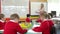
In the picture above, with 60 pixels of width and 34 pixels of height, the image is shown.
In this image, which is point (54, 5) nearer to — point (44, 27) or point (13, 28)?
point (44, 27)

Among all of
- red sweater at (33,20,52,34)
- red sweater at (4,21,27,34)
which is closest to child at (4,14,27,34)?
red sweater at (4,21,27,34)

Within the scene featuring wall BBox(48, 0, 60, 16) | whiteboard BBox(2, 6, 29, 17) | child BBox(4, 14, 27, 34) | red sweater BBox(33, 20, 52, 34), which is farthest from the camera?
wall BBox(48, 0, 60, 16)

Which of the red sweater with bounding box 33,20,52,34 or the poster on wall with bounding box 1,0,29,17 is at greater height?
the poster on wall with bounding box 1,0,29,17

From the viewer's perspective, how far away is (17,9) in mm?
8070

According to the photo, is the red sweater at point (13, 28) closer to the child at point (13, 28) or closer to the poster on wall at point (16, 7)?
the child at point (13, 28)

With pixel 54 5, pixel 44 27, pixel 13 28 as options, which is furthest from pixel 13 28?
pixel 54 5

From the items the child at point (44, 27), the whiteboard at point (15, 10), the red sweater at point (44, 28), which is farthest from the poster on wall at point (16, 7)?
the red sweater at point (44, 28)

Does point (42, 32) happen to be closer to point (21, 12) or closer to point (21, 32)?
point (21, 32)

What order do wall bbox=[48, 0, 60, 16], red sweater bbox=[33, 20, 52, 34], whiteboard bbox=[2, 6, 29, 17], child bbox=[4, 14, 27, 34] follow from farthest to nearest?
1. wall bbox=[48, 0, 60, 16]
2. whiteboard bbox=[2, 6, 29, 17]
3. red sweater bbox=[33, 20, 52, 34]
4. child bbox=[4, 14, 27, 34]

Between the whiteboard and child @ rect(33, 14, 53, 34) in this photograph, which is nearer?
child @ rect(33, 14, 53, 34)

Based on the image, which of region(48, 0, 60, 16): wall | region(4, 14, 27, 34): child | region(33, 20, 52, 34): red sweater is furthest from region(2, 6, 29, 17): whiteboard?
region(4, 14, 27, 34): child

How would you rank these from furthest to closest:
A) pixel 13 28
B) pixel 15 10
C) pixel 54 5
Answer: pixel 54 5, pixel 15 10, pixel 13 28

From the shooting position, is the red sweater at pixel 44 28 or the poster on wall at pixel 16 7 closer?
the red sweater at pixel 44 28

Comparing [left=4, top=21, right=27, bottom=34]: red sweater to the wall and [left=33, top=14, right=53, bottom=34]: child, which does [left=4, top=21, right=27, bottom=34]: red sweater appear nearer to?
[left=33, top=14, right=53, bottom=34]: child
